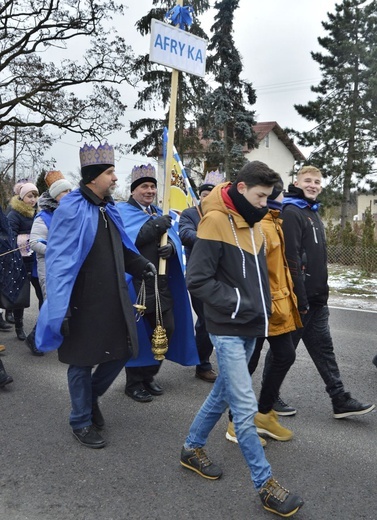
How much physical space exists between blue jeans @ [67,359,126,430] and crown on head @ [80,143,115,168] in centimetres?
138

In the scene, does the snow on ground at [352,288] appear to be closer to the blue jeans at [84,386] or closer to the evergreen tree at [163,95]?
the blue jeans at [84,386]

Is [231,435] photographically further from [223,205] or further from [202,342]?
[223,205]

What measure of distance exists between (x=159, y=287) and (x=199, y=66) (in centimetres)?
190

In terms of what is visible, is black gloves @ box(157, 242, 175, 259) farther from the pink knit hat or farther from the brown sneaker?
the pink knit hat

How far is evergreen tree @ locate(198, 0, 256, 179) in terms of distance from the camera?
85.3 ft

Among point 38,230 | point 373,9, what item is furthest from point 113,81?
point 38,230

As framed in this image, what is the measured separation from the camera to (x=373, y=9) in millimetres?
22906

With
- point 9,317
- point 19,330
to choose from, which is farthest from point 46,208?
point 9,317

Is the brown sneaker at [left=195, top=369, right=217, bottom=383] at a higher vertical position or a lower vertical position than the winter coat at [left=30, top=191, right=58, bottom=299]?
lower

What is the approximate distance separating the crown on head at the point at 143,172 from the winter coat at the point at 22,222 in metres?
2.26

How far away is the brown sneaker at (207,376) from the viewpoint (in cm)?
487

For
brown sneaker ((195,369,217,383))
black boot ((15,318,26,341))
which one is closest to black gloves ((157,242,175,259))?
brown sneaker ((195,369,217,383))

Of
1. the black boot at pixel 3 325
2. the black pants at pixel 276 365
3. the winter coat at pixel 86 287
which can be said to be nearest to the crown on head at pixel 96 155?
the winter coat at pixel 86 287

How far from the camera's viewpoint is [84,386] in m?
3.52
